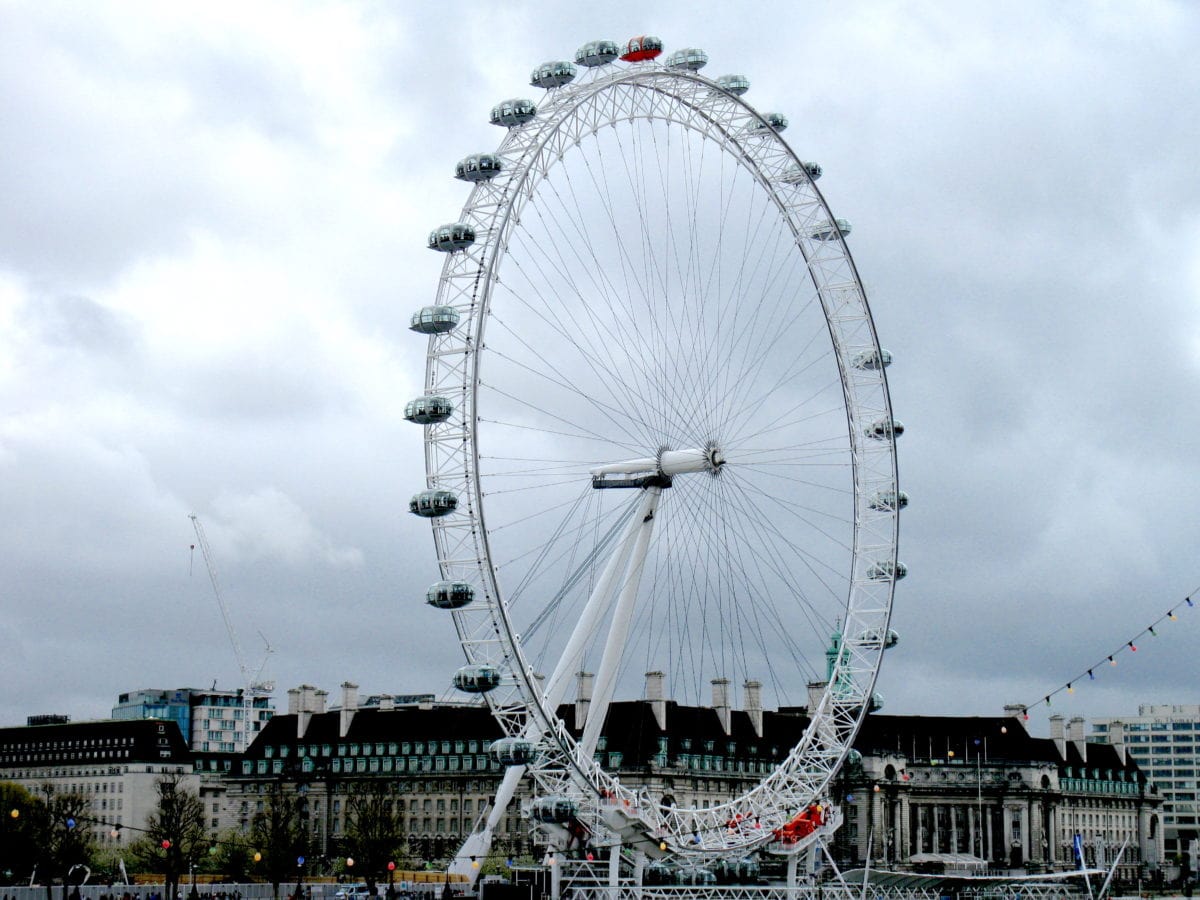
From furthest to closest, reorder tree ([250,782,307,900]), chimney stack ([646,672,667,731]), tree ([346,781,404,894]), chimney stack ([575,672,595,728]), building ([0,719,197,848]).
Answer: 1. building ([0,719,197,848])
2. chimney stack ([646,672,667,731])
3. chimney stack ([575,672,595,728])
4. tree ([250,782,307,900])
5. tree ([346,781,404,894])

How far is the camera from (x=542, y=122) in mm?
62969

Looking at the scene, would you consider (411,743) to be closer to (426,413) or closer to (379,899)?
(379,899)

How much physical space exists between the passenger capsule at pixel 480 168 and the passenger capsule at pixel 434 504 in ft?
35.5

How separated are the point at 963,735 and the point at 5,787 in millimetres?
75448

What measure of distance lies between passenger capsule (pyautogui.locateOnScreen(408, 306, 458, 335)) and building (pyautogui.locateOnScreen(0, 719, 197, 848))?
10260 centimetres

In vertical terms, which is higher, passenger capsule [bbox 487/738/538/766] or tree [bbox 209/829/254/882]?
passenger capsule [bbox 487/738/538/766]

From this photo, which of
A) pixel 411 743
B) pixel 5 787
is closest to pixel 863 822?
pixel 411 743

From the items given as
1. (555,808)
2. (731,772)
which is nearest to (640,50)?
(555,808)

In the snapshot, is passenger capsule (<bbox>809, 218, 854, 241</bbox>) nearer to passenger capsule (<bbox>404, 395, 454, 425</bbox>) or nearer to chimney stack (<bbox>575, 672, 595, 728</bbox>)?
passenger capsule (<bbox>404, 395, 454, 425</bbox>)

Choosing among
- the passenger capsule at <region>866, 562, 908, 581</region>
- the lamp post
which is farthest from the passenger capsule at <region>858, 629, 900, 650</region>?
the lamp post

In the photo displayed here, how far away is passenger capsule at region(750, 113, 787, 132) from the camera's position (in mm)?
72812

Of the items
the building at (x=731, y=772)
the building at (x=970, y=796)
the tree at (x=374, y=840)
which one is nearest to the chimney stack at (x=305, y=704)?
the building at (x=731, y=772)

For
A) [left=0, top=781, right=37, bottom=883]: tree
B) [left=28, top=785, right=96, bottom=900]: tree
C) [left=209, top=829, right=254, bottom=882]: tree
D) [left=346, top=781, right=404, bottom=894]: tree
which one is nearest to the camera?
[left=28, top=785, right=96, bottom=900]: tree

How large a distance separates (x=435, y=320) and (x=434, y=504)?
20.2ft
